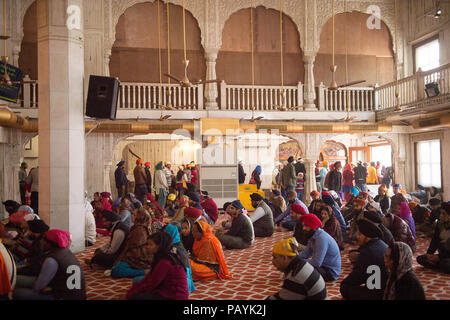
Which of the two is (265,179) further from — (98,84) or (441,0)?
(98,84)

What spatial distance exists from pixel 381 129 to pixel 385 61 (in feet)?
8.94

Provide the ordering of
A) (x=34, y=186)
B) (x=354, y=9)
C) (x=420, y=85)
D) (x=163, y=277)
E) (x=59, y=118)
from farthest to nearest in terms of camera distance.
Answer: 1. (x=354, y=9)
2. (x=420, y=85)
3. (x=34, y=186)
4. (x=59, y=118)
5. (x=163, y=277)

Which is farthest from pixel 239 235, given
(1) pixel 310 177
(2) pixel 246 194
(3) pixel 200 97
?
(1) pixel 310 177

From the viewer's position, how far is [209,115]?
11477mm

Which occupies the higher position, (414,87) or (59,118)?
(414,87)

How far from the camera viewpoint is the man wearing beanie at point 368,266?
3656 millimetres

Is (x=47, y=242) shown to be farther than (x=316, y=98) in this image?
No

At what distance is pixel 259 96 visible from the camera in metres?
12.2

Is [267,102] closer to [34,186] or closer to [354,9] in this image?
[354,9]

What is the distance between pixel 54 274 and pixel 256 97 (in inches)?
366

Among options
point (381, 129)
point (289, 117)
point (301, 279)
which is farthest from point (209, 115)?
point (301, 279)

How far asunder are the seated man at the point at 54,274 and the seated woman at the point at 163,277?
604 mm

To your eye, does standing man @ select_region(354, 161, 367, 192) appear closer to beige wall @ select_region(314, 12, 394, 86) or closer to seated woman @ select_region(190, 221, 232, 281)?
beige wall @ select_region(314, 12, 394, 86)

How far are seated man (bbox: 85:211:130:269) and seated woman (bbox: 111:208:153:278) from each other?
214 millimetres
